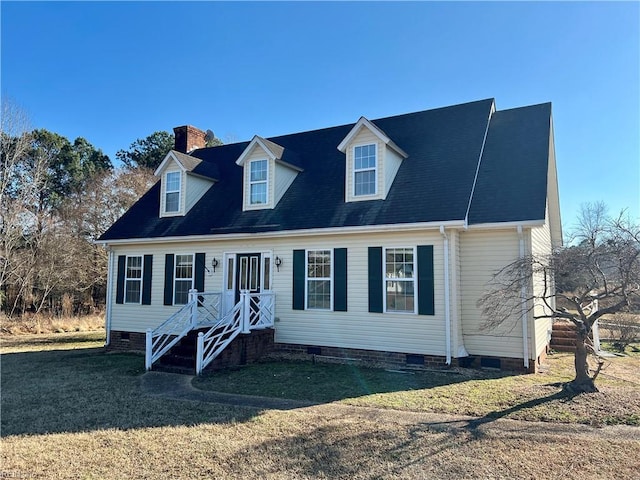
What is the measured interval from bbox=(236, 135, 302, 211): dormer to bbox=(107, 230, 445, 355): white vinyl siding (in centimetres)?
149

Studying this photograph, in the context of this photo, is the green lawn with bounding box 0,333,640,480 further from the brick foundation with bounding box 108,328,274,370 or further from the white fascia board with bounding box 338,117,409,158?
the white fascia board with bounding box 338,117,409,158

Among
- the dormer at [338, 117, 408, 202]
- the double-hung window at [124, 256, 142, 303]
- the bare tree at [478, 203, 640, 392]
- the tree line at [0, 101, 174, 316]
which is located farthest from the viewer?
the tree line at [0, 101, 174, 316]

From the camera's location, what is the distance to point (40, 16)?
10.5 m

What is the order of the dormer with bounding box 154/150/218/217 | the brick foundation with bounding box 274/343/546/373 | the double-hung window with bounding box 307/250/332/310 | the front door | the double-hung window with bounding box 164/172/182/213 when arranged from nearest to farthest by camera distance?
the brick foundation with bounding box 274/343/546/373, the double-hung window with bounding box 307/250/332/310, the front door, the dormer with bounding box 154/150/218/217, the double-hung window with bounding box 164/172/182/213

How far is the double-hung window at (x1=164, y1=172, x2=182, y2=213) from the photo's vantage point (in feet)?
47.4

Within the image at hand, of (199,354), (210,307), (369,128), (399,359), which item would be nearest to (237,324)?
(199,354)

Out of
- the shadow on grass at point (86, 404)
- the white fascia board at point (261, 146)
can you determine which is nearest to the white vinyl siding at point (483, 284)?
the shadow on grass at point (86, 404)

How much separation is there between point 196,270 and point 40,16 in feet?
26.1

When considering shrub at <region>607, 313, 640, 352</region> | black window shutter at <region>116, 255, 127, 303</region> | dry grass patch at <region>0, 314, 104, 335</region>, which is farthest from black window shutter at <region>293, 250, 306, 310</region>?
dry grass patch at <region>0, 314, 104, 335</region>

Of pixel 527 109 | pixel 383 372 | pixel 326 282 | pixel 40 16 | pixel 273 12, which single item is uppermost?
pixel 273 12

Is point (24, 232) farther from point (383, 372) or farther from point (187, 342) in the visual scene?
point (383, 372)

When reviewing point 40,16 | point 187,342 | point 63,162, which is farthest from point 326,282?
point 63,162

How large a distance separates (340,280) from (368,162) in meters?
3.47

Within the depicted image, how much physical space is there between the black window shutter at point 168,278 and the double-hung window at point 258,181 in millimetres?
3336
